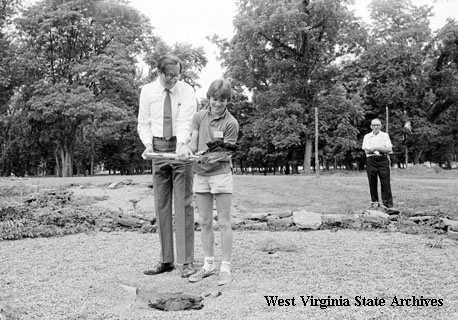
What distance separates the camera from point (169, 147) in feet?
15.7

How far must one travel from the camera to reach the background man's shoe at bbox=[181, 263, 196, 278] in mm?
4616

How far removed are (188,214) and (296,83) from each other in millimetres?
30802

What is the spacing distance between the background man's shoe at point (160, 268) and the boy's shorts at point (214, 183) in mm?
918

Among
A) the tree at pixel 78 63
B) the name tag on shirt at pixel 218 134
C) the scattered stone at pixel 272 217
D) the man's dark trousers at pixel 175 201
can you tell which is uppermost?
the tree at pixel 78 63

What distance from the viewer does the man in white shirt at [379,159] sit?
956cm

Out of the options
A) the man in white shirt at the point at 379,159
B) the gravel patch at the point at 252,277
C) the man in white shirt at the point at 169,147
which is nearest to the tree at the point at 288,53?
the man in white shirt at the point at 379,159

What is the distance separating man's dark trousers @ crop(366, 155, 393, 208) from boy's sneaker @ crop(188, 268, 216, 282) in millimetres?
5944

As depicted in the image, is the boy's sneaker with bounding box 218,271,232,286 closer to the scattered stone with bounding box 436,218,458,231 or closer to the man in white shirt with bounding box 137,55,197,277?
the man in white shirt with bounding box 137,55,197,277

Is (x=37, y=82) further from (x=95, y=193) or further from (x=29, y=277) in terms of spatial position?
(x=29, y=277)

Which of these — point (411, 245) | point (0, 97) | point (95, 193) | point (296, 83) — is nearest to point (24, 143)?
point (0, 97)

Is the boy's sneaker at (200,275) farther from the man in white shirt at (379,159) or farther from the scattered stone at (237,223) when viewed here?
the man in white shirt at (379,159)

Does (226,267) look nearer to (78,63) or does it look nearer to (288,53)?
(78,63)

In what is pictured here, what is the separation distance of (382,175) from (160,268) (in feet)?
20.4

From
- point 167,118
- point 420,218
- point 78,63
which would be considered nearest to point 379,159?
point 420,218
